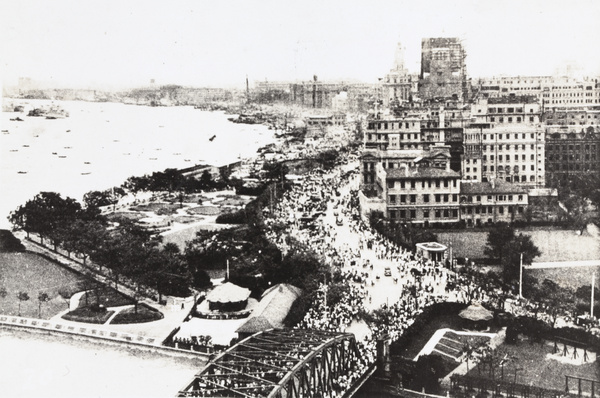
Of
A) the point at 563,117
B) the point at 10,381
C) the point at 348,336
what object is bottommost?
the point at 10,381

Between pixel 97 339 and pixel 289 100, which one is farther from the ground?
pixel 289 100

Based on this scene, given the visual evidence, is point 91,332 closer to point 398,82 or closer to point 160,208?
point 160,208

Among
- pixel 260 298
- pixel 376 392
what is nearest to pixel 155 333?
pixel 260 298

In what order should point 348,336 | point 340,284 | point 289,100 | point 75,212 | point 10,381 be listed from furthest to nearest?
point 289,100
point 75,212
point 340,284
point 10,381
point 348,336

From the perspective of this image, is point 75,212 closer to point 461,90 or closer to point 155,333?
point 155,333

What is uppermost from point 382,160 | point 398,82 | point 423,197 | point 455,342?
point 398,82

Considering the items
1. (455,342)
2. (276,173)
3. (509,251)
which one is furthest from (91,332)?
(276,173)

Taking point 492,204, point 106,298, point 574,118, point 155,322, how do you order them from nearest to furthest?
point 155,322
point 106,298
point 492,204
point 574,118

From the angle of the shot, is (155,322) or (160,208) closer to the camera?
Result: (155,322)
